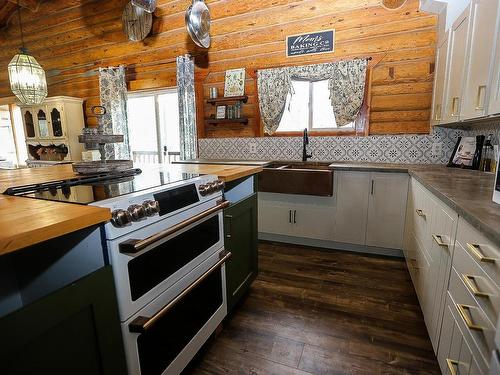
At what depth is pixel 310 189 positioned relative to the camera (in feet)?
8.72

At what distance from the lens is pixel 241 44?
3426 millimetres

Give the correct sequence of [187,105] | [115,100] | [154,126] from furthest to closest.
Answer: [154,126], [115,100], [187,105]

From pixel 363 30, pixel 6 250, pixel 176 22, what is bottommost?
pixel 6 250

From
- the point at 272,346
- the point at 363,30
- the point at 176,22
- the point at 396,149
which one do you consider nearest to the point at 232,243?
the point at 272,346

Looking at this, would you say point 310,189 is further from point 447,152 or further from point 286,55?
point 286,55

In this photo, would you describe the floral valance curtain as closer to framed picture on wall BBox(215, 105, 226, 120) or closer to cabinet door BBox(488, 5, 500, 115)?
framed picture on wall BBox(215, 105, 226, 120)

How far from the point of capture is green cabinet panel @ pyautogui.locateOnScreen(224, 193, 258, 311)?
1658 mm

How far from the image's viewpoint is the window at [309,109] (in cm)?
320

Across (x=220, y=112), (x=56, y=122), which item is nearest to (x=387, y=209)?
(x=220, y=112)

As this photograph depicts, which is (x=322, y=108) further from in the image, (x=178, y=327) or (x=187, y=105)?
(x=178, y=327)

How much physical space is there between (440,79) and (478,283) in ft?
7.19

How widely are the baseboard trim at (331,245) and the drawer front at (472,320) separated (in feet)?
5.16

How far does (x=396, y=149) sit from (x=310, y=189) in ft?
3.55

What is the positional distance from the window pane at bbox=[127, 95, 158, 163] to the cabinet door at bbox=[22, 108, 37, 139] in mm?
1873
